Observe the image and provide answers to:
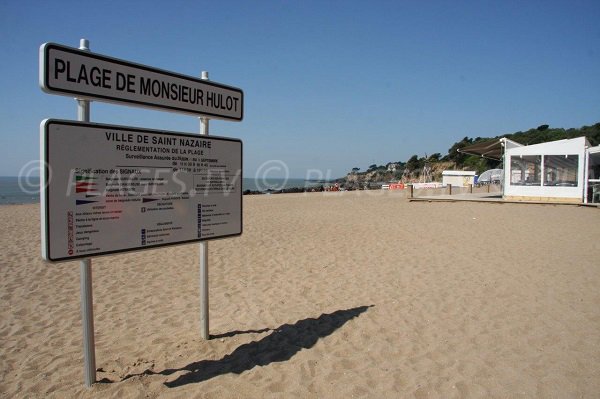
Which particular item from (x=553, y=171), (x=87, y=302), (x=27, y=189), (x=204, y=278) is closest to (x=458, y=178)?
(x=553, y=171)

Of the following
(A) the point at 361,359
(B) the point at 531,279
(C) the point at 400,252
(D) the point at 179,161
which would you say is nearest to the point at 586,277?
(B) the point at 531,279

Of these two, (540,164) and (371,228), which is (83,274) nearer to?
(371,228)

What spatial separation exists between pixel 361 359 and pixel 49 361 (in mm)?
2959

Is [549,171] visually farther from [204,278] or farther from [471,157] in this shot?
[471,157]

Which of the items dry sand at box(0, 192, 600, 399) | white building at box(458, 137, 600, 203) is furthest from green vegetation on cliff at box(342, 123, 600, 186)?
dry sand at box(0, 192, 600, 399)

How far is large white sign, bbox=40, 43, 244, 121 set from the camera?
2.67 meters

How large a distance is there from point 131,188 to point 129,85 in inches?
32.2

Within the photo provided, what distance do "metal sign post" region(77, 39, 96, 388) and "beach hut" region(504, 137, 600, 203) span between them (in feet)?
77.6

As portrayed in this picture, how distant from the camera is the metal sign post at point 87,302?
9.43 feet

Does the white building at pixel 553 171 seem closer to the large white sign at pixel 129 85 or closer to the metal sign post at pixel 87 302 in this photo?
the large white sign at pixel 129 85

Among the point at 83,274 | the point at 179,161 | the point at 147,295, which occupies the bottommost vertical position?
the point at 147,295

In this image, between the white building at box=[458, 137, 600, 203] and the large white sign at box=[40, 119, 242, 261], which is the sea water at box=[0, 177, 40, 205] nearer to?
the large white sign at box=[40, 119, 242, 261]

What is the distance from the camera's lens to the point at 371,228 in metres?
13.0

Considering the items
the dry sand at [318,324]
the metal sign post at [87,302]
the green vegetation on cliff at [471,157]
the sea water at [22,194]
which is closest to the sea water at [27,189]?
the sea water at [22,194]
